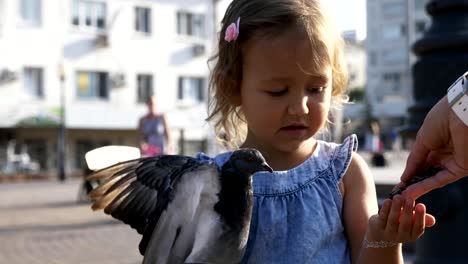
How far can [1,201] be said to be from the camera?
12.5 meters

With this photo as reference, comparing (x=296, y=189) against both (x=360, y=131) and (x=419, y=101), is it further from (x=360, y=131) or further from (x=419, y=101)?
(x=360, y=131)

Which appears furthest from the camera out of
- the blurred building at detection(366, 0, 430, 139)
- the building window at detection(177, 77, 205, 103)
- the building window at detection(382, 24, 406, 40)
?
the building window at detection(382, 24, 406, 40)

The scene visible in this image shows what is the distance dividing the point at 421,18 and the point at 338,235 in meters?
51.9

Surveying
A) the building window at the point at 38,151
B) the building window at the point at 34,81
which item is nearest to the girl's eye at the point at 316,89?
the building window at the point at 34,81

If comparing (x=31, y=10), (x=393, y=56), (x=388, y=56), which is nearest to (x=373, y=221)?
(x=31, y=10)

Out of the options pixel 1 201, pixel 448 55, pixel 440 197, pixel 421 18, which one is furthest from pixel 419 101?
pixel 421 18

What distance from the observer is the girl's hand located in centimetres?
130

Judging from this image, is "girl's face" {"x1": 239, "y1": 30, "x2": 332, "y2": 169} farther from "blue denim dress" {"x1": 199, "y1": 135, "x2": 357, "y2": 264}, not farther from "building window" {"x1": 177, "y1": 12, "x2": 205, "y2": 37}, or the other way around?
"building window" {"x1": 177, "y1": 12, "x2": 205, "y2": 37}

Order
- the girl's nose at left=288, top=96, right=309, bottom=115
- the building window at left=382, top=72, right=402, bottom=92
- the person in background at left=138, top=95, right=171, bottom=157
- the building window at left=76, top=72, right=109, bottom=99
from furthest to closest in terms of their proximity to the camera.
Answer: the building window at left=382, top=72, right=402, bottom=92 → the building window at left=76, top=72, right=109, bottom=99 → the person in background at left=138, top=95, right=171, bottom=157 → the girl's nose at left=288, top=96, right=309, bottom=115

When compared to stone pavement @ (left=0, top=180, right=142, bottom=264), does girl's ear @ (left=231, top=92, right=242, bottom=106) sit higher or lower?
higher

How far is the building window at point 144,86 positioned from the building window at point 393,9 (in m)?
31.2

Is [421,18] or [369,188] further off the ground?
[421,18]

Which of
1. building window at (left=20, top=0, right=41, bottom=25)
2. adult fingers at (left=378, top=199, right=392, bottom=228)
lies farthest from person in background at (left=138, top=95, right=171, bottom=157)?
building window at (left=20, top=0, right=41, bottom=25)

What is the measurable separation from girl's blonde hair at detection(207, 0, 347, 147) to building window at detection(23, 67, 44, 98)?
24.1 metres
